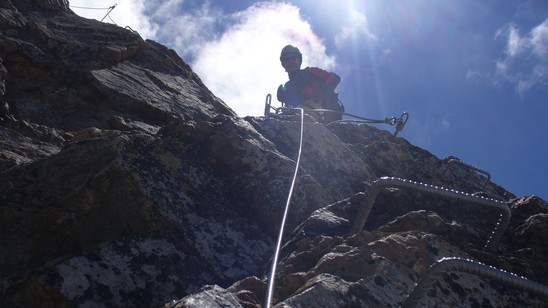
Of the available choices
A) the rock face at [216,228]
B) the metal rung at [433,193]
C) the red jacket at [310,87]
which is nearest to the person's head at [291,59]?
the red jacket at [310,87]

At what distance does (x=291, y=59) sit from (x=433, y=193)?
16.2 metres

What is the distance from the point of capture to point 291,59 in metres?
19.5

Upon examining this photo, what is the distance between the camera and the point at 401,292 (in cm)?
374

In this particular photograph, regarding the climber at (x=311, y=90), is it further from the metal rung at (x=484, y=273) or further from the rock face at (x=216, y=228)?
the metal rung at (x=484, y=273)

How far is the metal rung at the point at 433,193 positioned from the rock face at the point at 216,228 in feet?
0.37

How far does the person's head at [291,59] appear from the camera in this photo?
766 inches

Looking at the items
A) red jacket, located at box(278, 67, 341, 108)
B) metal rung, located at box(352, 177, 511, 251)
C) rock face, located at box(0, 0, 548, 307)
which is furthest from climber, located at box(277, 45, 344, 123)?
metal rung, located at box(352, 177, 511, 251)

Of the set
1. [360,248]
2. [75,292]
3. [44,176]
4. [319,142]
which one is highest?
[319,142]

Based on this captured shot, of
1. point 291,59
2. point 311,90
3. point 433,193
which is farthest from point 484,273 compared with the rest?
point 291,59

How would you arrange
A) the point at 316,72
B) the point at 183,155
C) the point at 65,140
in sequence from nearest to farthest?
the point at 183,155 < the point at 65,140 < the point at 316,72

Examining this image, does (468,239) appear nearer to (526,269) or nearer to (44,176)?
(526,269)

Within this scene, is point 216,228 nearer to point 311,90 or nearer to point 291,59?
point 311,90

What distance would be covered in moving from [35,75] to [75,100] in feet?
3.41

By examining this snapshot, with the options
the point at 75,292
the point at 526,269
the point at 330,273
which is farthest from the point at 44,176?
the point at 526,269
